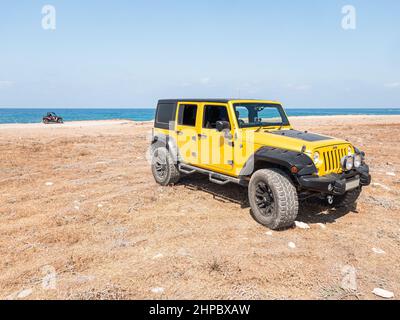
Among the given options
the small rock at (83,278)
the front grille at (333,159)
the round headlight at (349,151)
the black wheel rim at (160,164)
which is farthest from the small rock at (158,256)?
the round headlight at (349,151)

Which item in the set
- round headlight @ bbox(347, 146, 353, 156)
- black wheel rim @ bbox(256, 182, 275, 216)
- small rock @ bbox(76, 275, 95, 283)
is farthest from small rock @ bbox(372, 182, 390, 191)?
small rock @ bbox(76, 275, 95, 283)

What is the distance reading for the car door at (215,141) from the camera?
563 cm

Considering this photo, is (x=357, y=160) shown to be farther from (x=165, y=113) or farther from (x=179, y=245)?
(x=165, y=113)

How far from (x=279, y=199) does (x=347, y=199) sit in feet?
6.20

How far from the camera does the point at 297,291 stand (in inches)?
125

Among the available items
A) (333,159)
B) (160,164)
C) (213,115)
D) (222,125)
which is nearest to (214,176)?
(222,125)

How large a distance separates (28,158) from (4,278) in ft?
26.0

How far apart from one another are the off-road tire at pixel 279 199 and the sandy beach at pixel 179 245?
0.19 m

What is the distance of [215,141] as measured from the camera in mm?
5898

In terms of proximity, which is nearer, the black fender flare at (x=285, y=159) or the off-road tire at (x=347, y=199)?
the black fender flare at (x=285, y=159)

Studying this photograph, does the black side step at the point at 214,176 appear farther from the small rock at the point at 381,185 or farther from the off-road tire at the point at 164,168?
the small rock at the point at 381,185

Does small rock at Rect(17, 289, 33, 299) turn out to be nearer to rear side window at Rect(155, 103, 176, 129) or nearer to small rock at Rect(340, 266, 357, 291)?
small rock at Rect(340, 266, 357, 291)

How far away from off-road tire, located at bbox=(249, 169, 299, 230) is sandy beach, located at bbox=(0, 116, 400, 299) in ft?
0.61
